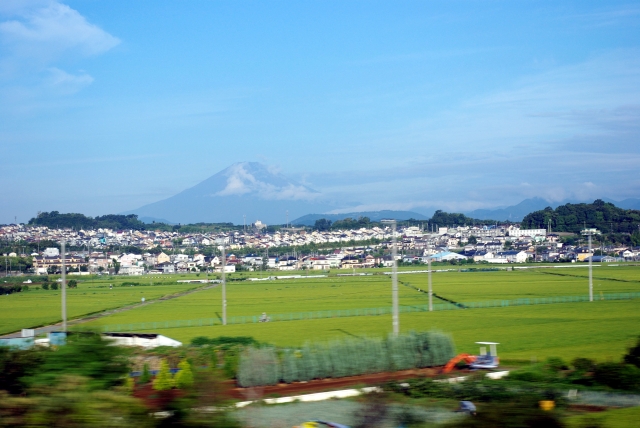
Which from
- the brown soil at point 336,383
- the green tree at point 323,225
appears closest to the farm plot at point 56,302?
the brown soil at point 336,383

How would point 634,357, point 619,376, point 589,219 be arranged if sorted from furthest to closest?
point 589,219
point 634,357
point 619,376

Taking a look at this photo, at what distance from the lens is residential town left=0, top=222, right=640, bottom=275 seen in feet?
287

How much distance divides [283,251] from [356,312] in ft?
273

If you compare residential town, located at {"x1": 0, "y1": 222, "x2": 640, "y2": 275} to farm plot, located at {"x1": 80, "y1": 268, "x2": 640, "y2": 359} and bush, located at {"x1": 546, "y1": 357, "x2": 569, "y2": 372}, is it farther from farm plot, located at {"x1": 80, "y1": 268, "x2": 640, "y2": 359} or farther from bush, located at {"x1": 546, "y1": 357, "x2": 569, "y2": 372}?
bush, located at {"x1": 546, "y1": 357, "x2": 569, "y2": 372}

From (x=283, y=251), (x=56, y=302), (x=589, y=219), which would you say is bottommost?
(x=56, y=302)

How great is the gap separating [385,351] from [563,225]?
112038 millimetres

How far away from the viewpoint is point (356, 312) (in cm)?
3397

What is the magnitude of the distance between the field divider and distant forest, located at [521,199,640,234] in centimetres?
7355

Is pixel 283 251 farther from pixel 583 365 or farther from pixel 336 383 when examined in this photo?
pixel 583 365

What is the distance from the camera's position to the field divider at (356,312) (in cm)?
2937

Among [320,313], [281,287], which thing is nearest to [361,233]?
[281,287]

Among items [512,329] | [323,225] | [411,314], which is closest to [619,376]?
[512,329]

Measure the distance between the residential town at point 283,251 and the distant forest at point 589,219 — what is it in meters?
2.95

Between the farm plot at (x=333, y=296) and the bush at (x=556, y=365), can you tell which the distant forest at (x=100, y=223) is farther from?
the bush at (x=556, y=365)
